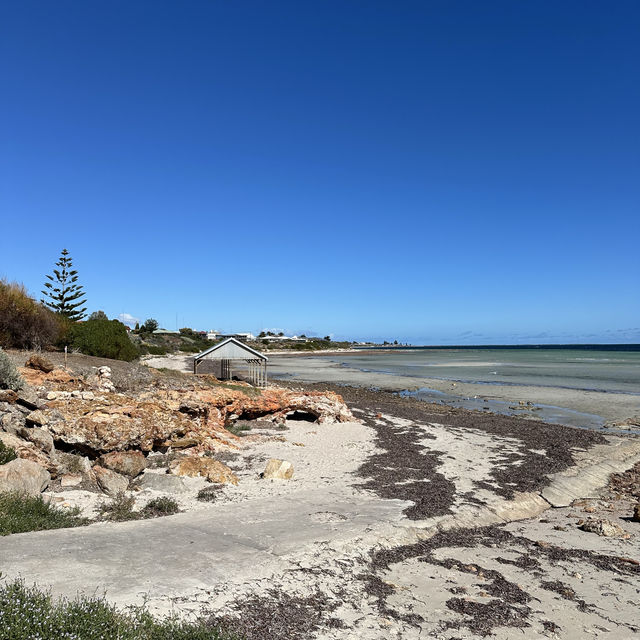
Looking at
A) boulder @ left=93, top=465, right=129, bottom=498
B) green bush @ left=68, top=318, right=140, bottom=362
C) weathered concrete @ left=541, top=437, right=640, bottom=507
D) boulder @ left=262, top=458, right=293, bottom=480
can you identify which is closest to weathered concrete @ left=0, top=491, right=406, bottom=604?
boulder @ left=93, top=465, right=129, bottom=498

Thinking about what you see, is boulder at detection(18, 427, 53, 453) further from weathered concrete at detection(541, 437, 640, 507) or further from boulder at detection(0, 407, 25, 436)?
weathered concrete at detection(541, 437, 640, 507)

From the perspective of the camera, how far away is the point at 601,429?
2247 cm

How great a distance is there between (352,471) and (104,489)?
605 cm

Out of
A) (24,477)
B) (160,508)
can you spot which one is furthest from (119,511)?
(24,477)

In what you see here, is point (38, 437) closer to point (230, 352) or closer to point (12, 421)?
point (12, 421)

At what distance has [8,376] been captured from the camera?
13.0 meters

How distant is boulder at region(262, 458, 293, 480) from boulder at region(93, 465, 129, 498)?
318cm

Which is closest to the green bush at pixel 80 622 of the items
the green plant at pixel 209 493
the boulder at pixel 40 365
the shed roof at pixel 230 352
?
the green plant at pixel 209 493

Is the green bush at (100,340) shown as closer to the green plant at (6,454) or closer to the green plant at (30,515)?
the green plant at (6,454)

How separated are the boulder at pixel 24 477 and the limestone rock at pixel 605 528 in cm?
A: 993

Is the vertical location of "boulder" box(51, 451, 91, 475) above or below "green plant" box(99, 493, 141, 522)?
above

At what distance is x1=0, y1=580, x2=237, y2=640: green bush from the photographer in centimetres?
389

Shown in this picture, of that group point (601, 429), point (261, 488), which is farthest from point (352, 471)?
point (601, 429)

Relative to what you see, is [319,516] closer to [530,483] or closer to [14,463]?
[14,463]
